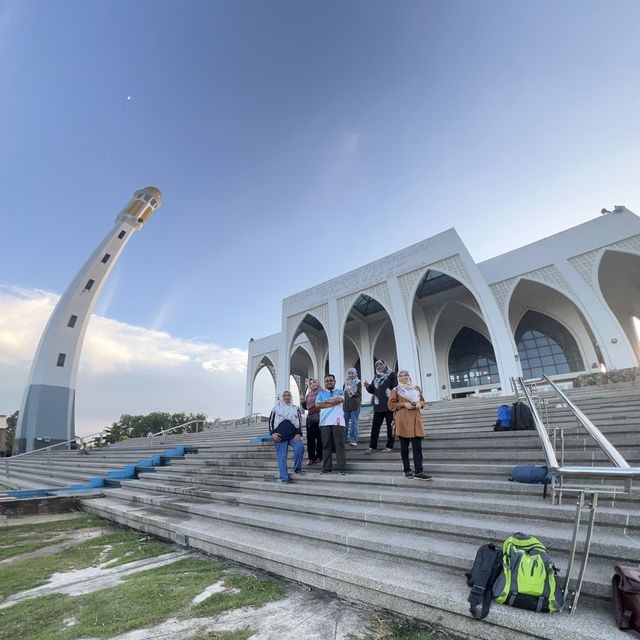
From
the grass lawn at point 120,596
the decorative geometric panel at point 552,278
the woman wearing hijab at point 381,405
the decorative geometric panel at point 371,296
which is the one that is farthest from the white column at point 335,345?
the grass lawn at point 120,596

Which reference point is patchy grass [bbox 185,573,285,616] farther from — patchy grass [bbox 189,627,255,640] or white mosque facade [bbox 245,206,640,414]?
white mosque facade [bbox 245,206,640,414]

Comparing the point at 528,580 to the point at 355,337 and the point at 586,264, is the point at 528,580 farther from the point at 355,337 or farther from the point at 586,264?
the point at 355,337

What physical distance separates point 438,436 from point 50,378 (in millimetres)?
25461

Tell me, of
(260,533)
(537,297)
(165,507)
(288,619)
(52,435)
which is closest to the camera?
(288,619)

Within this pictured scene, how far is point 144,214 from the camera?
2872 centimetres

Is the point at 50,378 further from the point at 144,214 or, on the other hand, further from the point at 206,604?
the point at 206,604

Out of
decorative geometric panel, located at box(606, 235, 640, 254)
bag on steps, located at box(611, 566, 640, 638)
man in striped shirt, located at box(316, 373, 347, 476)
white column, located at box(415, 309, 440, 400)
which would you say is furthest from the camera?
white column, located at box(415, 309, 440, 400)

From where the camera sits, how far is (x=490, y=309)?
1580 cm

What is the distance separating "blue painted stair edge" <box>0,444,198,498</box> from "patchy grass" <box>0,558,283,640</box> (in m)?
4.82

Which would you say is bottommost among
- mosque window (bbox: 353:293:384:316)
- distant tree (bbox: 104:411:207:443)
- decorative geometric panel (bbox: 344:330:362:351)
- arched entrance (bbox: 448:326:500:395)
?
distant tree (bbox: 104:411:207:443)

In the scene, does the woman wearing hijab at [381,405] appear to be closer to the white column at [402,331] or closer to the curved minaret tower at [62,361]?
the white column at [402,331]

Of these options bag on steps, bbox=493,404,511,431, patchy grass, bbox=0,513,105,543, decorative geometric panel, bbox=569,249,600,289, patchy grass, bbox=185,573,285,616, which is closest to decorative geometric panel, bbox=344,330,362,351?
decorative geometric panel, bbox=569,249,600,289

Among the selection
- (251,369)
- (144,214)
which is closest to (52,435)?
(251,369)

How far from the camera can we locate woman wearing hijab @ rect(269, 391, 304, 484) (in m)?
5.01
